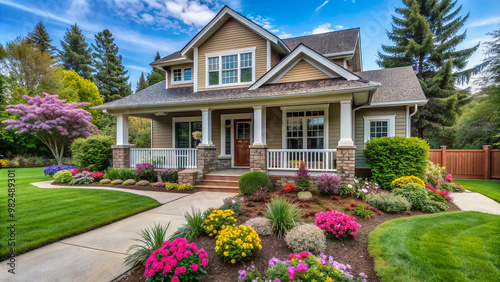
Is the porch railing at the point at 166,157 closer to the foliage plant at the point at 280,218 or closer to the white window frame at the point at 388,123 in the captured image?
the foliage plant at the point at 280,218

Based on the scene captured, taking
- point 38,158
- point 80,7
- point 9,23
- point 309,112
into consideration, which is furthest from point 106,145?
point 38,158

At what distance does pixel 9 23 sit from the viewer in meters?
3.95

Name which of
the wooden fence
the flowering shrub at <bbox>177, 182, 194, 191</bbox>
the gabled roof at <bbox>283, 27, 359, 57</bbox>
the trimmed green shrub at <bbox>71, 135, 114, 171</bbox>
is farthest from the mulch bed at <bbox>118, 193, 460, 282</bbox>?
the wooden fence

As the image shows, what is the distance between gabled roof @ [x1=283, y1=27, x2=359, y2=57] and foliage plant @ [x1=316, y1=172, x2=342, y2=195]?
563 centimetres

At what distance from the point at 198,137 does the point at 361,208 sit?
7205 mm

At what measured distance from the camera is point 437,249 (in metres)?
3.08

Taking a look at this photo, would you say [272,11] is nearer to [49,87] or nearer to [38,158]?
[38,158]

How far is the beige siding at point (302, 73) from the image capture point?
7984 mm

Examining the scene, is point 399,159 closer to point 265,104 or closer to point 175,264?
point 265,104

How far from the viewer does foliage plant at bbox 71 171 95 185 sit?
8.84 metres

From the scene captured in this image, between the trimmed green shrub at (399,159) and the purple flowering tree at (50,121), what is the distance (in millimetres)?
16714

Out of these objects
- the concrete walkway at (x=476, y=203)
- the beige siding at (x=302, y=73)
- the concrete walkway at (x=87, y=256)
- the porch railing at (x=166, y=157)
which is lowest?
the concrete walkway at (x=476, y=203)

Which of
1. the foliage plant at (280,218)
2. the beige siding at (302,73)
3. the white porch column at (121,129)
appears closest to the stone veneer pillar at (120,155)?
the white porch column at (121,129)

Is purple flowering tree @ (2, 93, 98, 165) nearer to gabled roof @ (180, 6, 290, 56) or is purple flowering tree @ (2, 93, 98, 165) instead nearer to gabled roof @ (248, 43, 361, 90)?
gabled roof @ (180, 6, 290, 56)
